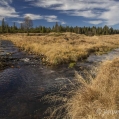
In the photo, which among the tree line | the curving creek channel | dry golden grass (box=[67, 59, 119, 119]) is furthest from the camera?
the tree line

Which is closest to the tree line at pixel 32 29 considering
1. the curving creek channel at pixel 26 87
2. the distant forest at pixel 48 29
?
the distant forest at pixel 48 29

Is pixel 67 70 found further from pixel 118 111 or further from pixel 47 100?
pixel 118 111

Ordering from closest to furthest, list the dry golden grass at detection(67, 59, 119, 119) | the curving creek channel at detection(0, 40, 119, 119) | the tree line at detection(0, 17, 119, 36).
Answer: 1. the dry golden grass at detection(67, 59, 119, 119)
2. the curving creek channel at detection(0, 40, 119, 119)
3. the tree line at detection(0, 17, 119, 36)

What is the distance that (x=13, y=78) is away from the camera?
13.5 meters

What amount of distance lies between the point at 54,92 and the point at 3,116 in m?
3.61

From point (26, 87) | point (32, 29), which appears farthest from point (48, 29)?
point (26, 87)

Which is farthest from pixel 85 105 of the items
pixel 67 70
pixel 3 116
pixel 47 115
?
pixel 67 70

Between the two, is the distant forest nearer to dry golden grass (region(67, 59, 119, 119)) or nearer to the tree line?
the tree line

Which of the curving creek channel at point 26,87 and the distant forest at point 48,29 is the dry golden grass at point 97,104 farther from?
the distant forest at point 48,29

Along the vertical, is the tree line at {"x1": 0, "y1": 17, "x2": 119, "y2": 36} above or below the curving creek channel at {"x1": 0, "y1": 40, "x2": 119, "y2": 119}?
above

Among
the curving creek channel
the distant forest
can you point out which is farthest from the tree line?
the curving creek channel

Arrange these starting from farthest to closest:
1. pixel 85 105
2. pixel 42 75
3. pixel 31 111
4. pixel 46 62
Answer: pixel 46 62 → pixel 42 75 → pixel 31 111 → pixel 85 105

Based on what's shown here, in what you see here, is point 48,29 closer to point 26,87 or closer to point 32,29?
point 32,29

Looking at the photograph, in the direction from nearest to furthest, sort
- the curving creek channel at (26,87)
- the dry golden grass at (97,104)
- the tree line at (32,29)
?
the dry golden grass at (97,104)
the curving creek channel at (26,87)
the tree line at (32,29)
